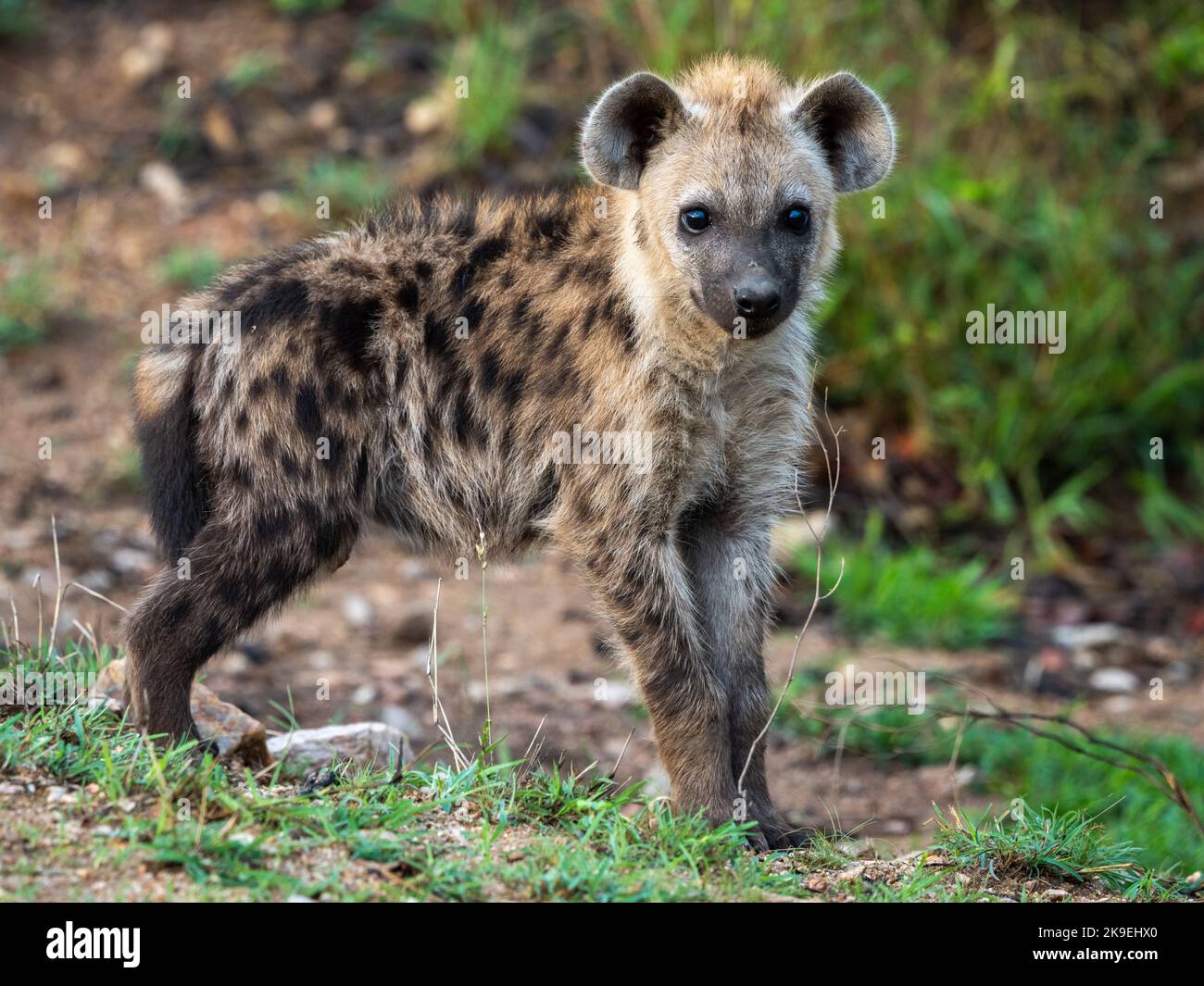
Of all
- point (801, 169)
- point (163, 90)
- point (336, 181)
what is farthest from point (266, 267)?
point (163, 90)

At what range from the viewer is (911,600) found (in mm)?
8289

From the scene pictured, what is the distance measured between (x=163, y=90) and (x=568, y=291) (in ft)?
21.6

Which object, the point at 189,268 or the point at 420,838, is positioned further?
the point at 189,268

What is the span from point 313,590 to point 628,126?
2178 millimetres

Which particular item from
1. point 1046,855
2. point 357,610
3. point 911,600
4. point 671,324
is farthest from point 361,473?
point 911,600

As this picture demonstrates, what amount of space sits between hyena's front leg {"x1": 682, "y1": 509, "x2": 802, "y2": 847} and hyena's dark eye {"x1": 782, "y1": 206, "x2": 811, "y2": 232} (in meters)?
0.94

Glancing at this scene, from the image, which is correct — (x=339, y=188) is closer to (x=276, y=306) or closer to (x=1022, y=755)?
(x=276, y=306)

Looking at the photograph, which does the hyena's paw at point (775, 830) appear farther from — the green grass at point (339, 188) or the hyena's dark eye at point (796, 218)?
the green grass at point (339, 188)

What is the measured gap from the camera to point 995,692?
7.66m

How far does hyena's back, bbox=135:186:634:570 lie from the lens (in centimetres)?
499
